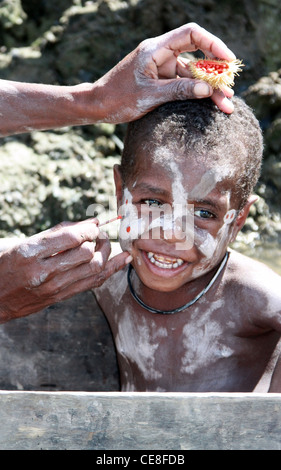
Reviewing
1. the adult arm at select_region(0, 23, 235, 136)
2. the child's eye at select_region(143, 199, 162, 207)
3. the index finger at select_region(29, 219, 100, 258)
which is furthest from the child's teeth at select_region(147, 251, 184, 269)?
the adult arm at select_region(0, 23, 235, 136)

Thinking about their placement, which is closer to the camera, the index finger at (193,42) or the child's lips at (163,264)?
the index finger at (193,42)

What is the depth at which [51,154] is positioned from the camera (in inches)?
219

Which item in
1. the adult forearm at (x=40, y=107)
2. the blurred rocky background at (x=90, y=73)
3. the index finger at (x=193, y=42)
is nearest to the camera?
the index finger at (x=193, y=42)

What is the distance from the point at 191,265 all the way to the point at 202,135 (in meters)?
0.49

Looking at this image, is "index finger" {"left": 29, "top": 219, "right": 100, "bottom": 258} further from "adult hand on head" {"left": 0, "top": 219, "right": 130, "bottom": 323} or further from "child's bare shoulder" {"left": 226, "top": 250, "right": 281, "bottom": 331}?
"child's bare shoulder" {"left": 226, "top": 250, "right": 281, "bottom": 331}

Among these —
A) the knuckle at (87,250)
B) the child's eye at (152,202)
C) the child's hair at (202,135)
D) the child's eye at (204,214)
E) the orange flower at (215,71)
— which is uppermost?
the orange flower at (215,71)

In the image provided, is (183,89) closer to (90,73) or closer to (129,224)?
(129,224)

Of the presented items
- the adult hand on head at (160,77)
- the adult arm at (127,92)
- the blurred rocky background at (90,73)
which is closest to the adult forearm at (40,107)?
the adult arm at (127,92)

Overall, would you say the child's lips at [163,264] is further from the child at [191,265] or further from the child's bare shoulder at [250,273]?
the child's bare shoulder at [250,273]

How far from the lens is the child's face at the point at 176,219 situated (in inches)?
96.7

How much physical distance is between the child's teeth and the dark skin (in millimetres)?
12

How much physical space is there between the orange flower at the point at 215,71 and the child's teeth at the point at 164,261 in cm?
65
